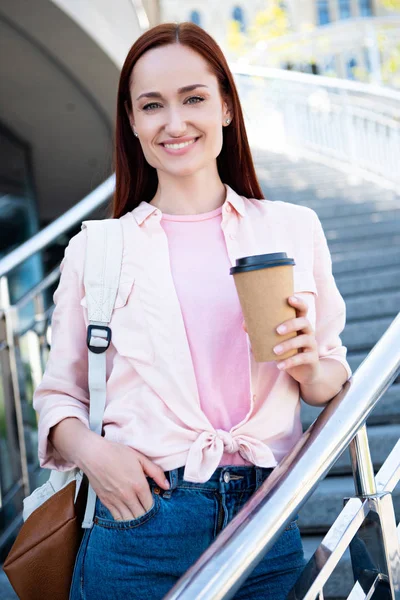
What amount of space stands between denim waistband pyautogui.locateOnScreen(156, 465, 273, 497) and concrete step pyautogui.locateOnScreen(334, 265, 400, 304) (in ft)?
12.7

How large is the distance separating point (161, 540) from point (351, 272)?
4.45m

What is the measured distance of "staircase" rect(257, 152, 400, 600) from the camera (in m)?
3.20

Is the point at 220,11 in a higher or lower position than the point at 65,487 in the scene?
higher

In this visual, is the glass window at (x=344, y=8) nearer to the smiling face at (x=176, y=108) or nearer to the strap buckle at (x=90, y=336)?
the smiling face at (x=176, y=108)

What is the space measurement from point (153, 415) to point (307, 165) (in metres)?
8.81

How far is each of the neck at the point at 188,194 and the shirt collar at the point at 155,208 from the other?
39 millimetres

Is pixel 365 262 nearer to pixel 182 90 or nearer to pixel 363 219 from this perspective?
pixel 363 219

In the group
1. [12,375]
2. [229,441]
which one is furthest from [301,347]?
[12,375]

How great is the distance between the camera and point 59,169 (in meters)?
9.69

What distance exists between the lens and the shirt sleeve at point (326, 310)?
1.75 metres

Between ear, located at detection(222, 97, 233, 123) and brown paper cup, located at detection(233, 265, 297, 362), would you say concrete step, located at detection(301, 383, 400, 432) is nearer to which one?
ear, located at detection(222, 97, 233, 123)

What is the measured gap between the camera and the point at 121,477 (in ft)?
5.02

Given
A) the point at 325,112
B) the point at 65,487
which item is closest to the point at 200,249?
the point at 65,487

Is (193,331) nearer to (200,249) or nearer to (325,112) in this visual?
(200,249)
